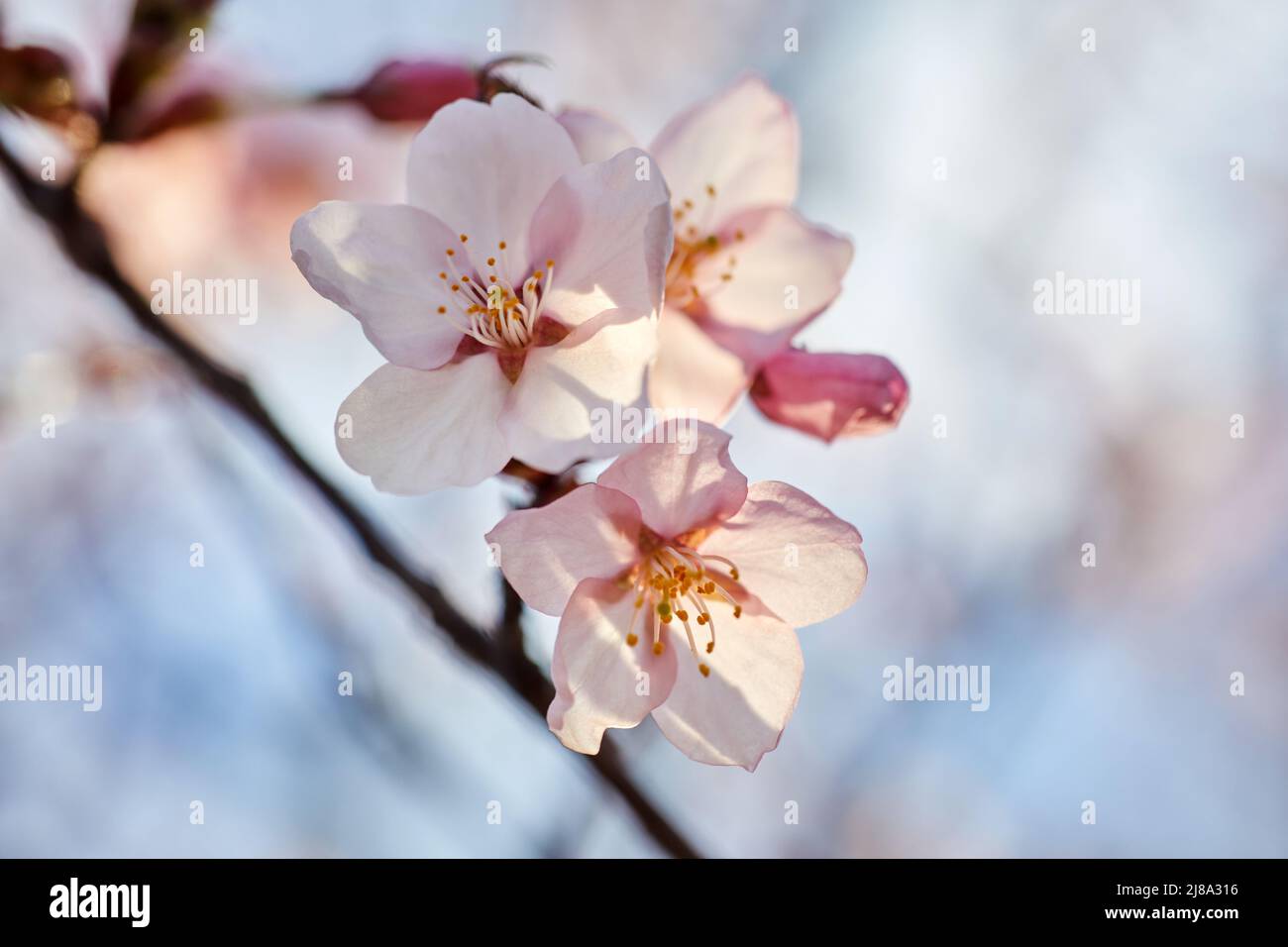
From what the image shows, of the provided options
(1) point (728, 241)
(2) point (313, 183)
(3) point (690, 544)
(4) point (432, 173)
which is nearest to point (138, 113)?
(4) point (432, 173)

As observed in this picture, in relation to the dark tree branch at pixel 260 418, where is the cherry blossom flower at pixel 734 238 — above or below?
above

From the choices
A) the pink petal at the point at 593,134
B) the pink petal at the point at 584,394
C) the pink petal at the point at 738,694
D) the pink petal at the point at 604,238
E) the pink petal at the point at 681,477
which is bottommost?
the pink petal at the point at 738,694

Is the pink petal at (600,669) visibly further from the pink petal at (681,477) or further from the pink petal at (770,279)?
the pink petal at (770,279)

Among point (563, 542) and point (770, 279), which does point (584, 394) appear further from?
point (770, 279)

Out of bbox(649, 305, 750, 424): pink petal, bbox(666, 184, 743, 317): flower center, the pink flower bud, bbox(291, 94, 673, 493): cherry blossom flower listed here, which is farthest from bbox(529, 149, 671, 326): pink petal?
the pink flower bud

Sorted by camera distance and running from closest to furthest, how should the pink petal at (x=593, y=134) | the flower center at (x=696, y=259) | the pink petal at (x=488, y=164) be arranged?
the pink petal at (x=488, y=164), the pink petal at (x=593, y=134), the flower center at (x=696, y=259)

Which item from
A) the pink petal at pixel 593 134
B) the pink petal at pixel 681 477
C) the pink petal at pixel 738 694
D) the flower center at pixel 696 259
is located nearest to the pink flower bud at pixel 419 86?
the pink petal at pixel 593 134

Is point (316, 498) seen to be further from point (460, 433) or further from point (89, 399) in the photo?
point (89, 399)

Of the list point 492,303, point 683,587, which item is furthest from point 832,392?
point 492,303
